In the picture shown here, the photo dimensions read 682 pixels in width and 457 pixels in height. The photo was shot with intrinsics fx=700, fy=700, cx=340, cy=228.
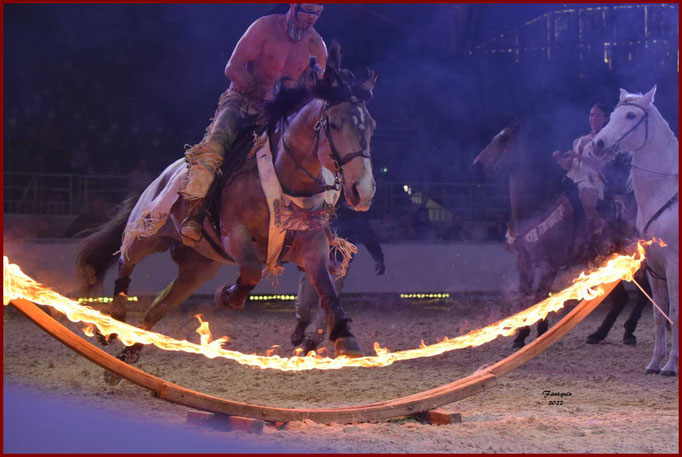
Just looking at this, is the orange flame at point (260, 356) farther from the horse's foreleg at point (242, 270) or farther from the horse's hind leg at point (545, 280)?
the horse's hind leg at point (545, 280)

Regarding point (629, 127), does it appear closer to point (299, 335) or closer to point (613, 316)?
point (613, 316)

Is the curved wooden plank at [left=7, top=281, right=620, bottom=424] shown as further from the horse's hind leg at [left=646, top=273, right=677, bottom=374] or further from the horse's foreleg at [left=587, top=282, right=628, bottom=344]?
the horse's foreleg at [left=587, top=282, right=628, bottom=344]

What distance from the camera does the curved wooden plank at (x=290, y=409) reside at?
3.06 meters

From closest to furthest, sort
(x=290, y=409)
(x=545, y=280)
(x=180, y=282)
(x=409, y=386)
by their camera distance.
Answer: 1. (x=290, y=409)
2. (x=180, y=282)
3. (x=409, y=386)
4. (x=545, y=280)

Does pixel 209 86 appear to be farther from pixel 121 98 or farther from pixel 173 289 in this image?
pixel 173 289

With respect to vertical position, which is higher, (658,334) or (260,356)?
A: (658,334)

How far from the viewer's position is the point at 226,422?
339cm

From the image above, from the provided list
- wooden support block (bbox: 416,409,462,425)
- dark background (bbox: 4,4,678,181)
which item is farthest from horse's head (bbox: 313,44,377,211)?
dark background (bbox: 4,4,678,181)

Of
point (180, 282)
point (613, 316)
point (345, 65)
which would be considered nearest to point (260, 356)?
point (180, 282)

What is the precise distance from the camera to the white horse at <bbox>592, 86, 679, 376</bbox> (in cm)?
A: 535

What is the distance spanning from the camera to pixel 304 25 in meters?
4.19

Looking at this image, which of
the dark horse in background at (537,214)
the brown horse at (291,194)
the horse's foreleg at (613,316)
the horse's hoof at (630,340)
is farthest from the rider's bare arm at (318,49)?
the horse's hoof at (630,340)

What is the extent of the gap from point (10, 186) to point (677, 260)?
8.47 meters

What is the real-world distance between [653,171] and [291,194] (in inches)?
127
